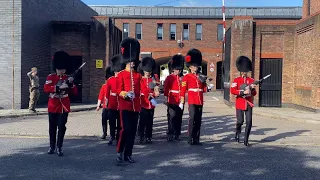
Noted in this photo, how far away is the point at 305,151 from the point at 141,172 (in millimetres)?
4157

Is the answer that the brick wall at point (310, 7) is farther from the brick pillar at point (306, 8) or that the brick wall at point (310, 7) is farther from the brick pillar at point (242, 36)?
the brick pillar at point (242, 36)

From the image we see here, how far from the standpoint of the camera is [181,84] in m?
9.43

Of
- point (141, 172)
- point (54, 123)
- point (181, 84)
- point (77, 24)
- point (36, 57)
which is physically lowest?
point (141, 172)

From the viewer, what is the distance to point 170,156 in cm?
777

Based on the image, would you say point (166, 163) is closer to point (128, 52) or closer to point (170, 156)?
point (170, 156)

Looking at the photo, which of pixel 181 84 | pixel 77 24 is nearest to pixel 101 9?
pixel 77 24

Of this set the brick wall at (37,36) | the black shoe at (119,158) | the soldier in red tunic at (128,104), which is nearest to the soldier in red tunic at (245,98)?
the soldier in red tunic at (128,104)

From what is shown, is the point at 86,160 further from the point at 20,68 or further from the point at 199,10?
the point at 199,10

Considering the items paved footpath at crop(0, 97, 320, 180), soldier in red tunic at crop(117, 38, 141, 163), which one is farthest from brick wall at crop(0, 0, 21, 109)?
soldier in red tunic at crop(117, 38, 141, 163)

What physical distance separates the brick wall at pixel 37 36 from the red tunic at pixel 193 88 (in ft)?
34.0

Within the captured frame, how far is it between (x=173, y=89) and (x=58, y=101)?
3.11m

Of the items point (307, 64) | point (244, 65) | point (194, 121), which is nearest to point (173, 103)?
point (194, 121)

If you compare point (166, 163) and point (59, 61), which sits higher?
point (59, 61)

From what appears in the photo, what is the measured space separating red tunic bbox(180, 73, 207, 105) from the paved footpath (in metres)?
1.12
